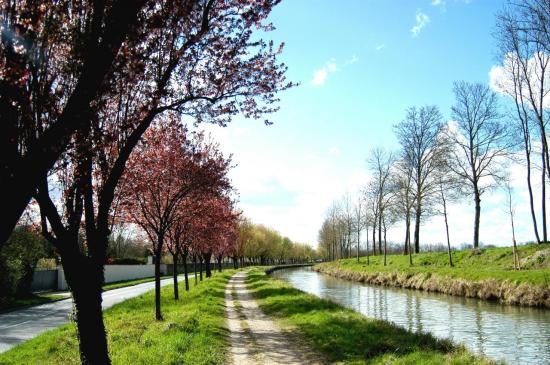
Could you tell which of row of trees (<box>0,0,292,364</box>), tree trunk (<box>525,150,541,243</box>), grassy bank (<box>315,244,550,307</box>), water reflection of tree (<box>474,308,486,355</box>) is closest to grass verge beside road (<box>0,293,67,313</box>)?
row of trees (<box>0,0,292,364</box>)

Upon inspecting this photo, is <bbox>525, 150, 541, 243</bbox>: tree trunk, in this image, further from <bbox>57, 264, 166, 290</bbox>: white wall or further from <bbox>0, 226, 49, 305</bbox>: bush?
<bbox>57, 264, 166, 290</bbox>: white wall

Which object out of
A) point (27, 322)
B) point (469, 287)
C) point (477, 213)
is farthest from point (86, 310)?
point (477, 213)

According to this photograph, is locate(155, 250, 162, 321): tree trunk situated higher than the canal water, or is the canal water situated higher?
locate(155, 250, 162, 321): tree trunk

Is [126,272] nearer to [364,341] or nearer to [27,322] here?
[27,322]

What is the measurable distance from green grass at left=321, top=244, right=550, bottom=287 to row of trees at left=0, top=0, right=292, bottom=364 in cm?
2039

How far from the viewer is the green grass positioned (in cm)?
2375

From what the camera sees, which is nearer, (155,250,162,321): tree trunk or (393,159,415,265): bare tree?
(155,250,162,321): tree trunk

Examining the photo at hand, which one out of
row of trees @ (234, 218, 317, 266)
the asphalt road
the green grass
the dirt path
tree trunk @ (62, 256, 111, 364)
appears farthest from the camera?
row of trees @ (234, 218, 317, 266)

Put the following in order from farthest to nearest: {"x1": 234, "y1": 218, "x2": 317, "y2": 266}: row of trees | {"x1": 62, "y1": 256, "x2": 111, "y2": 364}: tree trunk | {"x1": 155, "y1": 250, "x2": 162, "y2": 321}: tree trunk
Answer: {"x1": 234, "y1": 218, "x2": 317, "y2": 266}: row of trees → {"x1": 155, "y1": 250, "x2": 162, "y2": 321}: tree trunk → {"x1": 62, "y1": 256, "x2": 111, "y2": 364}: tree trunk

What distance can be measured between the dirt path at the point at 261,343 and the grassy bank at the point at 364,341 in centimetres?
45

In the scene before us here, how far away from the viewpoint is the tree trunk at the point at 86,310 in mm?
7109

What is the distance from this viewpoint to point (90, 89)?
488 centimetres

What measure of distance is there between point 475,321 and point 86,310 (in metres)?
15.7

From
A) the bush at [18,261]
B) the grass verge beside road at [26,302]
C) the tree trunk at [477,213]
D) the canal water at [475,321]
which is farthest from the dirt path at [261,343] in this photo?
the tree trunk at [477,213]
